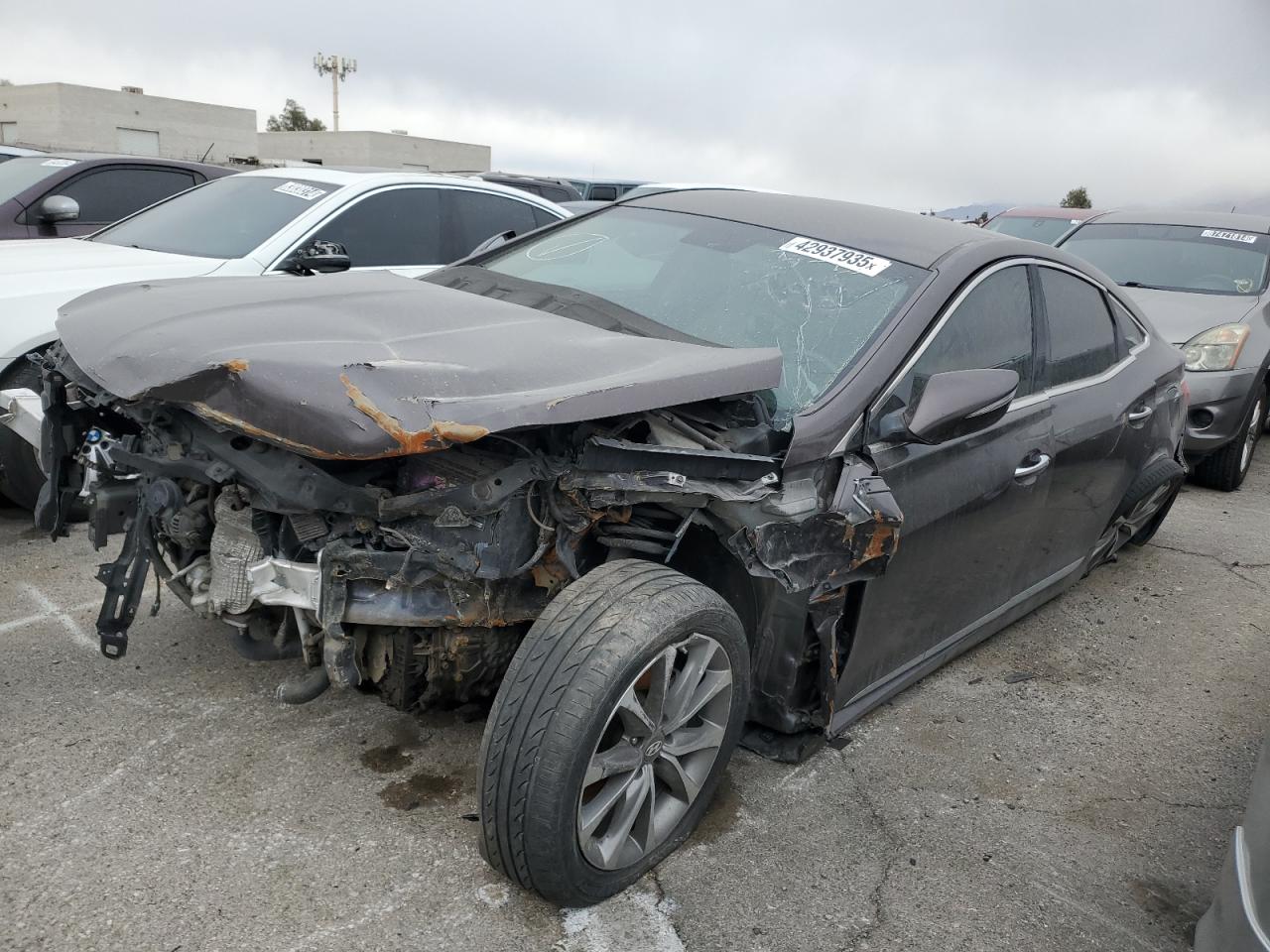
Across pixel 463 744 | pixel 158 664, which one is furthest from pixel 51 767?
pixel 463 744

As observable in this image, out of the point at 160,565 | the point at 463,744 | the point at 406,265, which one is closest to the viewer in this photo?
the point at 160,565

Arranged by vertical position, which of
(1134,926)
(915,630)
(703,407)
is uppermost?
(703,407)

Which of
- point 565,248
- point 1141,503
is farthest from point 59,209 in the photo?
point 1141,503

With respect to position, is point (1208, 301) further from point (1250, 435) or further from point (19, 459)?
point (19, 459)

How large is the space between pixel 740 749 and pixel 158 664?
197cm

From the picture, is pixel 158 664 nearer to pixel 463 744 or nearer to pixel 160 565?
pixel 160 565

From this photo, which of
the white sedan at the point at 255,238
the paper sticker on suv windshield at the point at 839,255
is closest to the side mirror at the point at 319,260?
the white sedan at the point at 255,238

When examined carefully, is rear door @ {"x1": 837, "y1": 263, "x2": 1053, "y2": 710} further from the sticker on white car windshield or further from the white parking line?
the white parking line

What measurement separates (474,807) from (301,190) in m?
4.13

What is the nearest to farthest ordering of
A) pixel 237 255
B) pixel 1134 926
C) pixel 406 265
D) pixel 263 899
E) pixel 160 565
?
pixel 263 899 < pixel 1134 926 < pixel 160 565 < pixel 237 255 < pixel 406 265

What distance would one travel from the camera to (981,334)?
3.10 meters

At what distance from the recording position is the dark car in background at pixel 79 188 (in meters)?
6.40

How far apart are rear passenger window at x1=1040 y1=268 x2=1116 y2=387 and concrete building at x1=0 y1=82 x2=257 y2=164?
37.6 metres

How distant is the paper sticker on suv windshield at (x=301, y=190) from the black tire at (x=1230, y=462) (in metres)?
5.82
